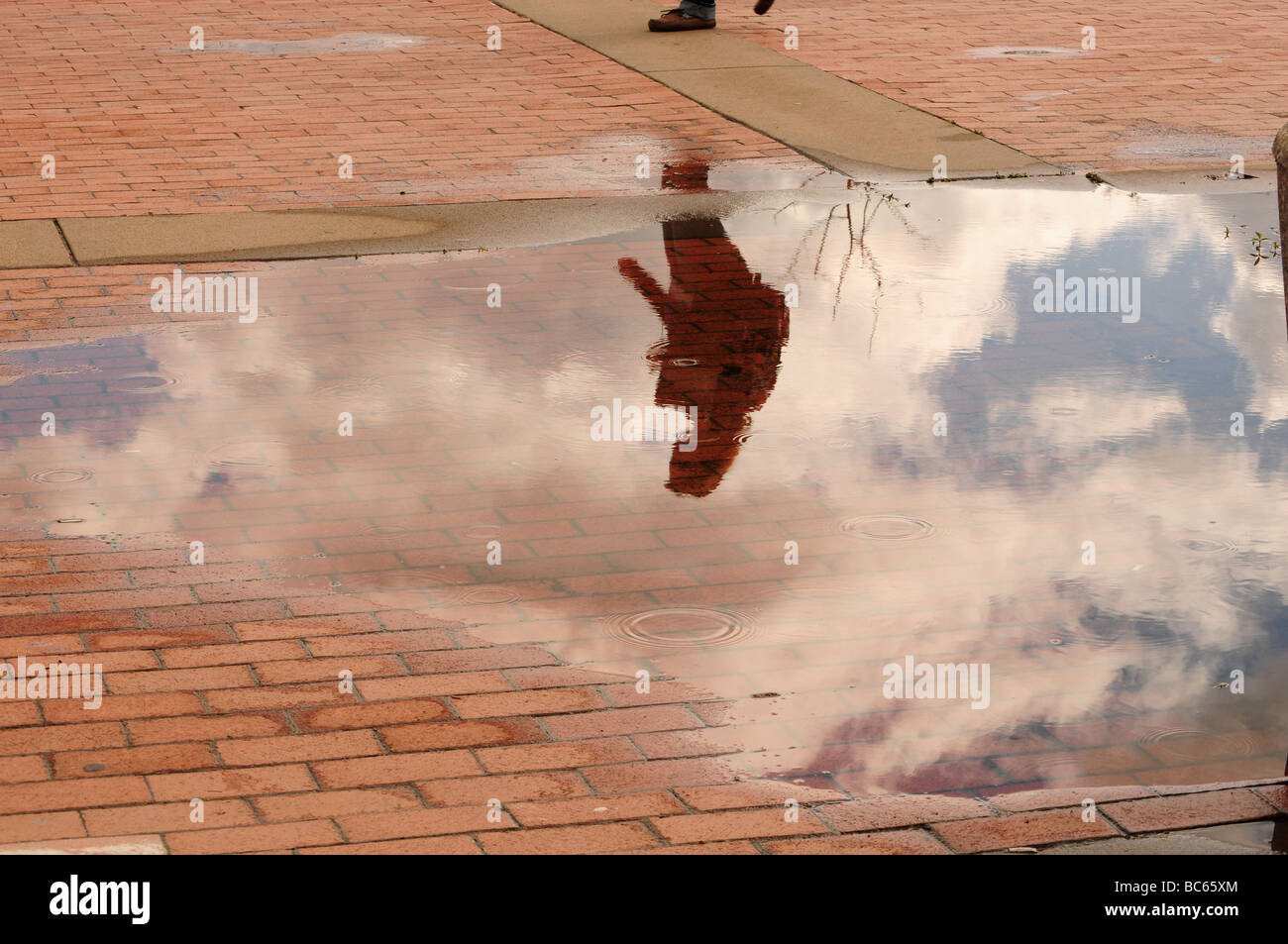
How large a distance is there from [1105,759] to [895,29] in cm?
980

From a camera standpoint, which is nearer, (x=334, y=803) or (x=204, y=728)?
(x=334, y=803)

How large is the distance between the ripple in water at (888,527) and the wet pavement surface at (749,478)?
46 mm

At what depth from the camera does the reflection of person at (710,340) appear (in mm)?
5684

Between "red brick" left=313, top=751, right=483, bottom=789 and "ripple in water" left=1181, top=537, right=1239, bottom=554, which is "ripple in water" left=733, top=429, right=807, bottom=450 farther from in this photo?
"red brick" left=313, top=751, right=483, bottom=789

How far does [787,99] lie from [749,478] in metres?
5.76

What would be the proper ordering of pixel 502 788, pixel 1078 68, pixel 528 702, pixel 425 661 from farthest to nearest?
pixel 1078 68 → pixel 425 661 → pixel 528 702 → pixel 502 788

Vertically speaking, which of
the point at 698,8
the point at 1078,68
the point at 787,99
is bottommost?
the point at 787,99

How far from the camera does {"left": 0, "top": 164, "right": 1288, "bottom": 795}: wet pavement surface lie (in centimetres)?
423

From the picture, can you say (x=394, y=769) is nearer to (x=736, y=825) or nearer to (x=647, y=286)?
(x=736, y=825)

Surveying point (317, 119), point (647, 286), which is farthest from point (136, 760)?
point (317, 119)

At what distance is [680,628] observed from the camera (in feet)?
14.9

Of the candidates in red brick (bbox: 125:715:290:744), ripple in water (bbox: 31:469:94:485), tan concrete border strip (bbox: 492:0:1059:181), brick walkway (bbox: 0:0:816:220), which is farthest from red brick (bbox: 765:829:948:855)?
tan concrete border strip (bbox: 492:0:1059:181)

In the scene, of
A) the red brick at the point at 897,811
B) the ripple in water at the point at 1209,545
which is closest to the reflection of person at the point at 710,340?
the ripple in water at the point at 1209,545

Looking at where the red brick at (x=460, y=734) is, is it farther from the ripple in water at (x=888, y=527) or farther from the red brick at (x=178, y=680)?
the ripple in water at (x=888, y=527)
